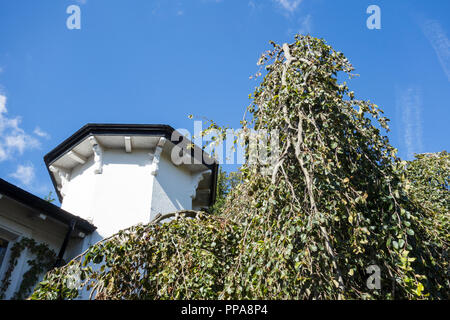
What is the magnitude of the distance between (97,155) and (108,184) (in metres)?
0.81

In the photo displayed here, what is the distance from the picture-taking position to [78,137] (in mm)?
9242

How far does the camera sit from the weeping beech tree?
3.21 m

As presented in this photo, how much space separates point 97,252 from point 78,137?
5.63m

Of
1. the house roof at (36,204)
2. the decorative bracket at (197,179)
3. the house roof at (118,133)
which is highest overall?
the house roof at (118,133)

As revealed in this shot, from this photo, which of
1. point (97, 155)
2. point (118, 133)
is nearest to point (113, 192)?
point (97, 155)

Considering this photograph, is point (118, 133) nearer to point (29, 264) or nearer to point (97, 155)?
point (97, 155)

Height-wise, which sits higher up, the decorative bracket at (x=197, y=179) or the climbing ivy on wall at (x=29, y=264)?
the decorative bracket at (x=197, y=179)

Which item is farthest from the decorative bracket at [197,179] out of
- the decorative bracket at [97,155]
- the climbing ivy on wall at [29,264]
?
the climbing ivy on wall at [29,264]

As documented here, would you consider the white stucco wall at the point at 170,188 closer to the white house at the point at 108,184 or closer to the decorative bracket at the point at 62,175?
the white house at the point at 108,184

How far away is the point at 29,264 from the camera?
6797 mm

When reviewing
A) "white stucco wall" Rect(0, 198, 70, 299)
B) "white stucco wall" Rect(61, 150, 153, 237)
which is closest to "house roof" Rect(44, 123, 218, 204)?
"white stucco wall" Rect(61, 150, 153, 237)

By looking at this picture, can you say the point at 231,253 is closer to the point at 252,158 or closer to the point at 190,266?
the point at 190,266

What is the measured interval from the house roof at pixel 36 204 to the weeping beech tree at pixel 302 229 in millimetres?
2856

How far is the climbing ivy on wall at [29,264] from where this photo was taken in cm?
643
